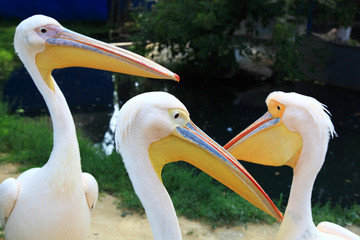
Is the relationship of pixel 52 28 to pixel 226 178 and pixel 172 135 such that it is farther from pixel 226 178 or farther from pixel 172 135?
pixel 226 178

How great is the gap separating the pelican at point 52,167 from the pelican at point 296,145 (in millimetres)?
784

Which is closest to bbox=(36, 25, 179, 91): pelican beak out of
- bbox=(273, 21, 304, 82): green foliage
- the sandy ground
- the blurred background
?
the sandy ground

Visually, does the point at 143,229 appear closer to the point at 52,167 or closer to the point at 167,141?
the point at 52,167

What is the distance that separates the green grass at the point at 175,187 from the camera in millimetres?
3400

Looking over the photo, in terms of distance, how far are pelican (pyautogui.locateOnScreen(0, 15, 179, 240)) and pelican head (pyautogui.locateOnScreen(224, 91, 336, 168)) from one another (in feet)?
2.51

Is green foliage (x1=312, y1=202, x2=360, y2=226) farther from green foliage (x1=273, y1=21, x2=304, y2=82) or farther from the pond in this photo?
green foliage (x1=273, y1=21, x2=304, y2=82)

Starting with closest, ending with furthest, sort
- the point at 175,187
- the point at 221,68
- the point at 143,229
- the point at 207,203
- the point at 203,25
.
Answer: the point at 143,229, the point at 207,203, the point at 175,187, the point at 203,25, the point at 221,68

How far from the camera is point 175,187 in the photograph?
148 inches

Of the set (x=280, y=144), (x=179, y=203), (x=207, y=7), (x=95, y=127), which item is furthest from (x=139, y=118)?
(x=207, y=7)

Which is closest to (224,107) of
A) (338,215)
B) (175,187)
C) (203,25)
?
(203,25)

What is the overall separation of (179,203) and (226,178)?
1.82 m

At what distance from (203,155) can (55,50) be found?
3.29ft

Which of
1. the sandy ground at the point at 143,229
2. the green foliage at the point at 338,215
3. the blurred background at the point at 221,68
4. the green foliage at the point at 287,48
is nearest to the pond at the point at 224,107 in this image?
the blurred background at the point at 221,68

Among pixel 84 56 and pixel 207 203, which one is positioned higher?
pixel 84 56
